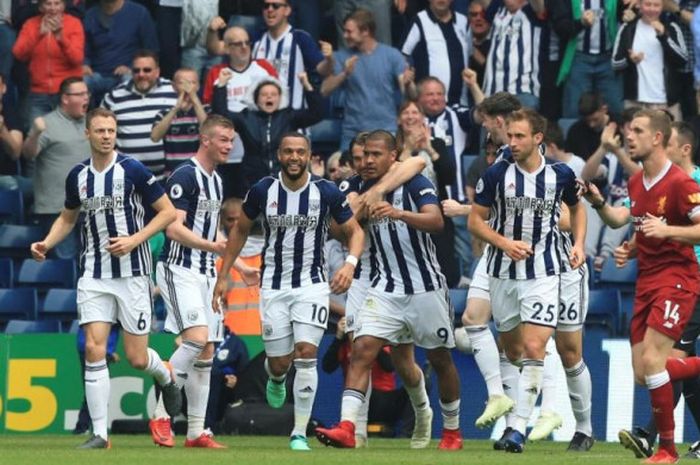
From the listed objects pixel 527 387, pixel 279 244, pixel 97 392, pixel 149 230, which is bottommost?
pixel 97 392

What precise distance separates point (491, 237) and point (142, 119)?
283 inches

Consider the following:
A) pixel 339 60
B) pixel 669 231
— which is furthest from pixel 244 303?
pixel 669 231

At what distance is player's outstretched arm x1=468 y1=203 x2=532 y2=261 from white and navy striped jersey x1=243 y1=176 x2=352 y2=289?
108 cm

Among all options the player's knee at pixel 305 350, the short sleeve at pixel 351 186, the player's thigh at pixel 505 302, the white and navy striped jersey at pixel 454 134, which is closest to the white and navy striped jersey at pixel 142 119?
the white and navy striped jersey at pixel 454 134

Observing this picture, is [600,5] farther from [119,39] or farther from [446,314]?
[446,314]

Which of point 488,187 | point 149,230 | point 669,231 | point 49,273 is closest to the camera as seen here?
point 669,231

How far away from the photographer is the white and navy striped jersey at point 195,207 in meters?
14.7

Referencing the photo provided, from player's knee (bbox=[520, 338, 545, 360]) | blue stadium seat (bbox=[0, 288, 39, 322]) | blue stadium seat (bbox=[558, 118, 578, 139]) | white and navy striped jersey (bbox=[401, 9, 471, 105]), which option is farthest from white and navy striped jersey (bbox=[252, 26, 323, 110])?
player's knee (bbox=[520, 338, 545, 360])

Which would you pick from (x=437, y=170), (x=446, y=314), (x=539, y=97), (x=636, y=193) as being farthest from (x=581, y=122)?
(x=636, y=193)

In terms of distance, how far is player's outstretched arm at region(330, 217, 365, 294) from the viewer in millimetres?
13523

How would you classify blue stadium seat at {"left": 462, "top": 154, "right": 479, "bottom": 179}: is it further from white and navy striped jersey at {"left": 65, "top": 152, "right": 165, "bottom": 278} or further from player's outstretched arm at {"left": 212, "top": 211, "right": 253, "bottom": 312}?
white and navy striped jersey at {"left": 65, "top": 152, "right": 165, "bottom": 278}

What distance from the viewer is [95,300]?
45.3ft

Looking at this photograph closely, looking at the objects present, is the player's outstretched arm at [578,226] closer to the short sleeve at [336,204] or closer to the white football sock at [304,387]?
the short sleeve at [336,204]

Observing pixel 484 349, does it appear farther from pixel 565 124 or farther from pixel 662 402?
pixel 565 124
